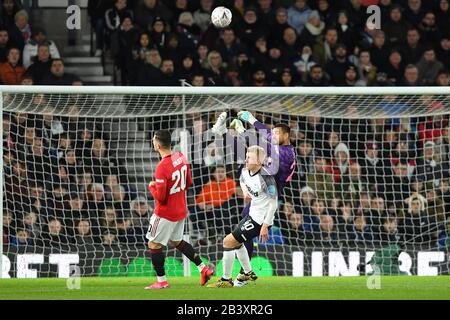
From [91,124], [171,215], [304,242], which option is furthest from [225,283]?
[91,124]

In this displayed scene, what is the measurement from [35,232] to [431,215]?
4.87 metres

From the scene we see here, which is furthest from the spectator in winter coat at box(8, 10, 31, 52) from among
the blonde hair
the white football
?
the blonde hair

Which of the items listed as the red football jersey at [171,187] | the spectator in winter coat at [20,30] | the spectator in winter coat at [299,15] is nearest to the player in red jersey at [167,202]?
the red football jersey at [171,187]

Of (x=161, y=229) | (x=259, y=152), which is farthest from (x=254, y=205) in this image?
(x=161, y=229)

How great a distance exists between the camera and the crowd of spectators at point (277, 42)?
18.6 m

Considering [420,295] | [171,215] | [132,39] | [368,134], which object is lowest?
[420,295]

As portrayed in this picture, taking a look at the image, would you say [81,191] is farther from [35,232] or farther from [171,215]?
[171,215]

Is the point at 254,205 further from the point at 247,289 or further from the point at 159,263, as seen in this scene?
the point at 159,263

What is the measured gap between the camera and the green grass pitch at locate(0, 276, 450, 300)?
12.4 metres

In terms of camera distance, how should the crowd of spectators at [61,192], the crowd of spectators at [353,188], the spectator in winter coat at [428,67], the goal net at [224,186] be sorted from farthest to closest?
the spectator in winter coat at [428,67], the crowd of spectators at [353,188], the crowd of spectators at [61,192], the goal net at [224,186]

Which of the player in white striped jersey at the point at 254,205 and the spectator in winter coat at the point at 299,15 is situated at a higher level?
the spectator in winter coat at the point at 299,15

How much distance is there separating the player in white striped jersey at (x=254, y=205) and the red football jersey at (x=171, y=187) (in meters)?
0.57

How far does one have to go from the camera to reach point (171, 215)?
12992 millimetres

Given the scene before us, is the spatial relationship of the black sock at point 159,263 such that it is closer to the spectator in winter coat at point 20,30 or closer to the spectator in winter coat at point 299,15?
the spectator in winter coat at point 20,30
